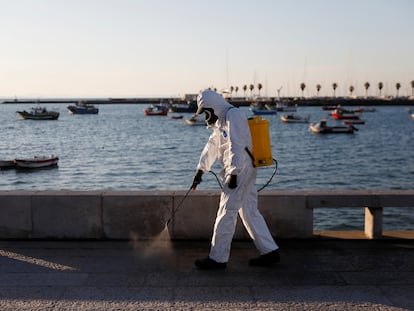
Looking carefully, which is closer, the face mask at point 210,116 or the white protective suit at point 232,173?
the white protective suit at point 232,173

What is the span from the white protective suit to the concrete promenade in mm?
309

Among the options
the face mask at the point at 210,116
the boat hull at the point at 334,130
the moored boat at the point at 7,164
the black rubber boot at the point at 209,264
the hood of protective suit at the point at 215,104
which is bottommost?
the boat hull at the point at 334,130

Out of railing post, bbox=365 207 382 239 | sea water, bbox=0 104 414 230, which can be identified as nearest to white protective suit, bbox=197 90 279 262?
→ railing post, bbox=365 207 382 239

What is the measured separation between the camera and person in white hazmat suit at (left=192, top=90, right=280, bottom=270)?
19.2 feet

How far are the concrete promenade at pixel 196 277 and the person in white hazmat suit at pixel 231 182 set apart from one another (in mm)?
168

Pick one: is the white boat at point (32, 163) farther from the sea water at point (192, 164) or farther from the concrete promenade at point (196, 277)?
the concrete promenade at point (196, 277)

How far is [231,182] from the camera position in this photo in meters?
5.83

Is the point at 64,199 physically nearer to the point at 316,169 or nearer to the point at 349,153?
the point at 316,169

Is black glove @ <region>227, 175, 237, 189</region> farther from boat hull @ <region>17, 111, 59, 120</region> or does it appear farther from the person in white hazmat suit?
boat hull @ <region>17, 111, 59, 120</region>

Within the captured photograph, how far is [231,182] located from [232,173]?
90mm

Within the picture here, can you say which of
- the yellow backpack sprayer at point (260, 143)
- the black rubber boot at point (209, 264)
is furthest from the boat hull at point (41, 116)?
the black rubber boot at point (209, 264)

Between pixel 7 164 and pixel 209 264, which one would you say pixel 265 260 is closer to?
pixel 209 264

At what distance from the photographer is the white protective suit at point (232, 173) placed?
5867 millimetres

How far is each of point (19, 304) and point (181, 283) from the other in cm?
147
